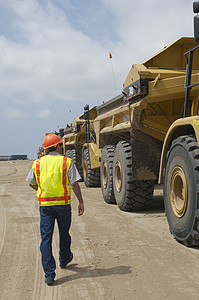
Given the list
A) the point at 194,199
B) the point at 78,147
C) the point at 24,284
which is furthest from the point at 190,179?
the point at 78,147

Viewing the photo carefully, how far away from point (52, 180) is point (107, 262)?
1167mm

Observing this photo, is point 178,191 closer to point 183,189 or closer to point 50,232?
point 183,189

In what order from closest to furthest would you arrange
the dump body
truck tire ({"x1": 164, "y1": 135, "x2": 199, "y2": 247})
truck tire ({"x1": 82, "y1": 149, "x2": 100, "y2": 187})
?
1. truck tire ({"x1": 164, "y1": 135, "x2": 199, "y2": 247})
2. the dump body
3. truck tire ({"x1": 82, "y1": 149, "x2": 100, "y2": 187})

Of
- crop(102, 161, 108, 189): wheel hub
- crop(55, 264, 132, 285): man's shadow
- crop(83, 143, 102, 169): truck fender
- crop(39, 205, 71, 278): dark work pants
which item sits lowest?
crop(55, 264, 132, 285): man's shadow

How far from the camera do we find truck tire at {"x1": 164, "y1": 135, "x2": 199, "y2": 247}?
155 inches

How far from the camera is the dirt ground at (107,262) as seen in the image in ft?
10.3

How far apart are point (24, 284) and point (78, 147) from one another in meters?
10.2

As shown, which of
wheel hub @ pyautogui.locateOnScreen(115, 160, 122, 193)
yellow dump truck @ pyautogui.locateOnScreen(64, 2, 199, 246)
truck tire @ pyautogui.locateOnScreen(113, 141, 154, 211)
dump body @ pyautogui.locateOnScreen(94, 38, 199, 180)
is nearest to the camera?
yellow dump truck @ pyautogui.locateOnScreen(64, 2, 199, 246)

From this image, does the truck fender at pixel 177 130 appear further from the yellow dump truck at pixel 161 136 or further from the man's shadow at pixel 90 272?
the man's shadow at pixel 90 272

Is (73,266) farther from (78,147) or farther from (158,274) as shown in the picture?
(78,147)

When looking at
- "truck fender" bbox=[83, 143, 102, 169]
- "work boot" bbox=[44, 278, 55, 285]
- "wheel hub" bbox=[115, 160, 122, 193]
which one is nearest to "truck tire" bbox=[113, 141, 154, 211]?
"wheel hub" bbox=[115, 160, 122, 193]

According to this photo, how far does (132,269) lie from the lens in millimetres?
3646

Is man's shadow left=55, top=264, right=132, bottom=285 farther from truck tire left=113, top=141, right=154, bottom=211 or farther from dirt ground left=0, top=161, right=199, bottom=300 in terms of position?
truck tire left=113, top=141, right=154, bottom=211

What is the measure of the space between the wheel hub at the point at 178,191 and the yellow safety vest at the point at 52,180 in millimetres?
1511
